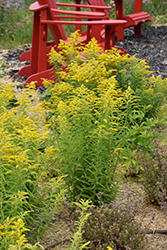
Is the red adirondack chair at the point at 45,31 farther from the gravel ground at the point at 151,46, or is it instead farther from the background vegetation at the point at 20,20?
the background vegetation at the point at 20,20

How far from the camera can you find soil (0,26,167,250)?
2049mm

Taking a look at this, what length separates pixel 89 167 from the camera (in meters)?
2.07

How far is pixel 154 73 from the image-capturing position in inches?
207

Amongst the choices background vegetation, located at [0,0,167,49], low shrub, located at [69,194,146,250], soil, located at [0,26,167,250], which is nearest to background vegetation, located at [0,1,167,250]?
low shrub, located at [69,194,146,250]

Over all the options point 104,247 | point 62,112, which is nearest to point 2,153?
point 62,112

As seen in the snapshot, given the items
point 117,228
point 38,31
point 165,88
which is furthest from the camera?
point 38,31

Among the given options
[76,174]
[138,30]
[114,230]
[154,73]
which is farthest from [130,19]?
[114,230]

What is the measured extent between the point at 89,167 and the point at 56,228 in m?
0.55

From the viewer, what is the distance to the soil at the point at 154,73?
205 cm

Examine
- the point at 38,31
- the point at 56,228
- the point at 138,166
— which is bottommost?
the point at 56,228

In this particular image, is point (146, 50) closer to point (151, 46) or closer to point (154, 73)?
point (151, 46)

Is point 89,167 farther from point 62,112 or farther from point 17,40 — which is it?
point 17,40

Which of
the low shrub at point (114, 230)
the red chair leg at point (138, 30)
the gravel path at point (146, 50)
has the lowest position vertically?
the low shrub at point (114, 230)

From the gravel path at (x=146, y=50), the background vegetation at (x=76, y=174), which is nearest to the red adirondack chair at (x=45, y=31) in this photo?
the gravel path at (x=146, y=50)
